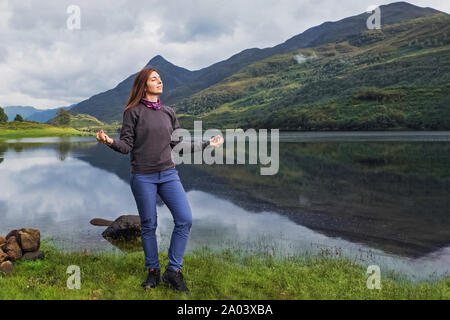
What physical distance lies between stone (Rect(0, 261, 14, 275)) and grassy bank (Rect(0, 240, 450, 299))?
0.19 metres

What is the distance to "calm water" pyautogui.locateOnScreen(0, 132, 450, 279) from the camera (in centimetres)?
1188

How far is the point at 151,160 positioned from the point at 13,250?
16.8ft

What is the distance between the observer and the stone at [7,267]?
773 centimetres

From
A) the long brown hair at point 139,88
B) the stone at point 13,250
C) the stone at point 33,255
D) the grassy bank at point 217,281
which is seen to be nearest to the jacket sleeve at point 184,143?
the long brown hair at point 139,88

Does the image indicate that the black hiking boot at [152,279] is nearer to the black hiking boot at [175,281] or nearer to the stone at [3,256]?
the black hiking boot at [175,281]

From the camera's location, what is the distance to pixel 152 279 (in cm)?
667

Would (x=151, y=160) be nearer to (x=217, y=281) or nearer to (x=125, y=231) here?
(x=217, y=281)

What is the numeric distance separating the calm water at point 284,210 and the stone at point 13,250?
283 cm

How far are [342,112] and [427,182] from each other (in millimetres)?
172800

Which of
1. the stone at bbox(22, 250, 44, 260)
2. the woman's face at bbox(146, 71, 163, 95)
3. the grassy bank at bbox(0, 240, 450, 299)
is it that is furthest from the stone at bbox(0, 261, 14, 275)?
the woman's face at bbox(146, 71, 163, 95)

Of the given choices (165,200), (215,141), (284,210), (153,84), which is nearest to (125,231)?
(165,200)

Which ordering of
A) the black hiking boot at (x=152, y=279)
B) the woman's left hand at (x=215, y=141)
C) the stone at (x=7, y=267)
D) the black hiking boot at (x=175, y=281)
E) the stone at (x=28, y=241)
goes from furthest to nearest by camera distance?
1. the stone at (x=28, y=241)
2. the stone at (x=7, y=267)
3. the woman's left hand at (x=215, y=141)
4. the black hiking boot at (x=152, y=279)
5. the black hiking boot at (x=175, y=281)

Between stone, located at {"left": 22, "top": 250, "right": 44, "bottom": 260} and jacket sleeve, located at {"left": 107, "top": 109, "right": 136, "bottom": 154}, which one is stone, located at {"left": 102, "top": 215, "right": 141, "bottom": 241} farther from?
jacket sleeve, located at {"left": 107, "top": 109, "right": 136, "bottom": 154}
